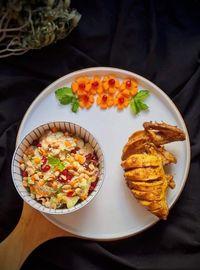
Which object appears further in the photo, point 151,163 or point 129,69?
point 129,69

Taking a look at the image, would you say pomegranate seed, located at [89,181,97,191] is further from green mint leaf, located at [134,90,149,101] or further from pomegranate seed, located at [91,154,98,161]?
green mint leaf, located at [134,90,149,101]

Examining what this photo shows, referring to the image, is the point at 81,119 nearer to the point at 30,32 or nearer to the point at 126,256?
the point at 30,32

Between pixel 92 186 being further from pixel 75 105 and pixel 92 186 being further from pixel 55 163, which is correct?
pixel 75 105

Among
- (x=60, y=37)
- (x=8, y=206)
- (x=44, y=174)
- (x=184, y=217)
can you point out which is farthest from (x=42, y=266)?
(x=60, y=37)

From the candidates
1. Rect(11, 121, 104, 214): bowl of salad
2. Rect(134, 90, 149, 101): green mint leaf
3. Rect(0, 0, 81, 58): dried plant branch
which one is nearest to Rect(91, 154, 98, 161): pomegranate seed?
Rect(11, 121, 104, 214): bowl of salad

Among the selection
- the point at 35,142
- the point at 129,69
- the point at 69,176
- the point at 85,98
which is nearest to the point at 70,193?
the point at 69,176

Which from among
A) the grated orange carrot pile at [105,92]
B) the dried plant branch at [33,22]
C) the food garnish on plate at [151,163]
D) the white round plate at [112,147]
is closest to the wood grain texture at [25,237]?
the white round plate at [112,147]

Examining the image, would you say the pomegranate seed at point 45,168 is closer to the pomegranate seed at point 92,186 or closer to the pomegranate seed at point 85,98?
the pomegranate seed at point 92,186
